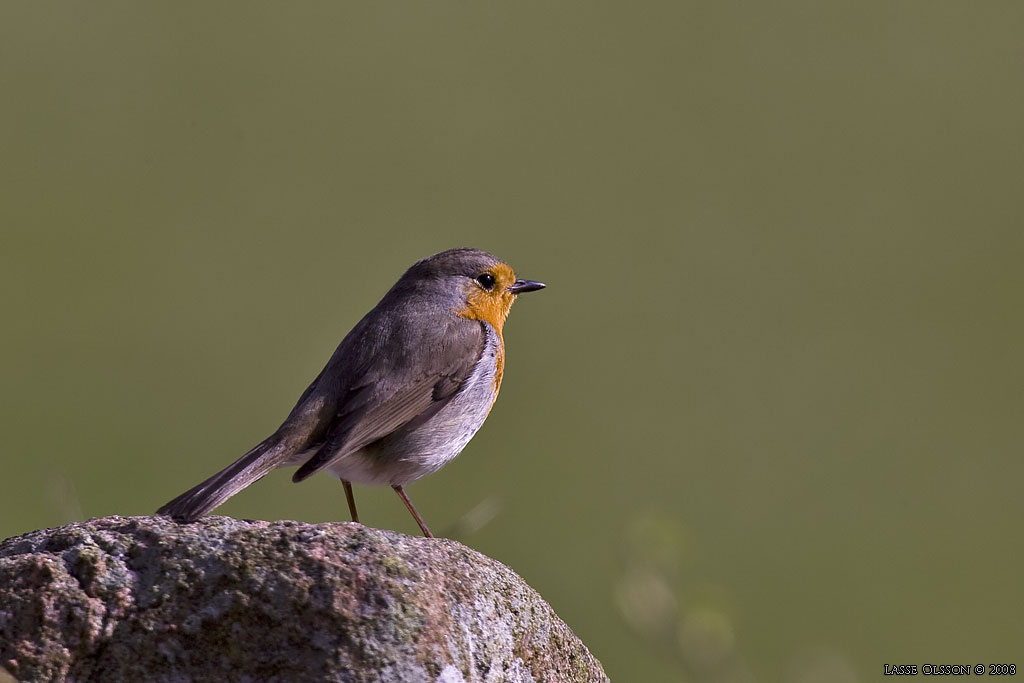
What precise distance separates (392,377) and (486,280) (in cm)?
114

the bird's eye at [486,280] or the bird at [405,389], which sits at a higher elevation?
the bird's eye at [486,280]

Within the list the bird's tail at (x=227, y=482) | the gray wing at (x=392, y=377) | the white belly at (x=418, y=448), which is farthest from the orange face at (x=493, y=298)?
the bird's tail at (x=227, y=482)

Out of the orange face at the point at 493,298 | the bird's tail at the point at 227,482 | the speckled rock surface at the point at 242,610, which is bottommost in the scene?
the speckled rock surface at the point at 242,610

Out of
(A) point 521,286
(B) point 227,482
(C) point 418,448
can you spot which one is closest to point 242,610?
(B) point 227,482

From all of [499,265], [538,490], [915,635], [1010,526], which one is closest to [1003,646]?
[915,635]

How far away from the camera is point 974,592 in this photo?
8453 mm

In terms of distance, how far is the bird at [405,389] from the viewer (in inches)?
186

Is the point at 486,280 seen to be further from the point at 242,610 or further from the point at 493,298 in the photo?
the point at 242,610

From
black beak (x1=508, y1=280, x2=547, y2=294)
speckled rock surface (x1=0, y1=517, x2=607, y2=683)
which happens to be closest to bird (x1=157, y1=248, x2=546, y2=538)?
black beak (x1=508, y1=280, x2=547, y2=294)

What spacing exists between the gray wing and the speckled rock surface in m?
1.53

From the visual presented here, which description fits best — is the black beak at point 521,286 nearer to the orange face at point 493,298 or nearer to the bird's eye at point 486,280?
the orange face at point 493,298

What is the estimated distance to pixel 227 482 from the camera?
3959mm

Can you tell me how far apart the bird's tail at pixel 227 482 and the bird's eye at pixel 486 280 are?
1.76 m

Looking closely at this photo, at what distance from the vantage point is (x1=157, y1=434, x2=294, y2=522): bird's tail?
352 cm
